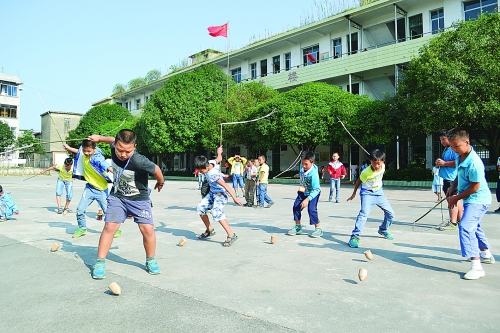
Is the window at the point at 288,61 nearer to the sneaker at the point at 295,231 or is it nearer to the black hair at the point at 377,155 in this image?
the sneaker at the point at 295,231

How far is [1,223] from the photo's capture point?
9234mm

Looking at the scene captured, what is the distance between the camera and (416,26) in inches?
1062

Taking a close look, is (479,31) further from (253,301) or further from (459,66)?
(253,301)

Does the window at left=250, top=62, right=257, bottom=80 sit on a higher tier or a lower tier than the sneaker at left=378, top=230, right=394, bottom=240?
higher

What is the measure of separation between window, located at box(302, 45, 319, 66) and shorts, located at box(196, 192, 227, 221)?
27498 millimetres

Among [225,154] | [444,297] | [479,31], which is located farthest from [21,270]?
[225,154]

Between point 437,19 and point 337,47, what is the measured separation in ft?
24.8

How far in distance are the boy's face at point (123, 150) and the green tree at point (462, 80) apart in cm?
1626

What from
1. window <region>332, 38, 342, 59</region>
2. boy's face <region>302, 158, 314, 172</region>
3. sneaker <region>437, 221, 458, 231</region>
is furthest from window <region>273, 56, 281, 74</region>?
boy's face <region>302, 158, 314, 172</region>

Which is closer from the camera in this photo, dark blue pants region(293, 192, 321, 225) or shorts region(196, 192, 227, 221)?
shorts region(196, 192, 227, 221)

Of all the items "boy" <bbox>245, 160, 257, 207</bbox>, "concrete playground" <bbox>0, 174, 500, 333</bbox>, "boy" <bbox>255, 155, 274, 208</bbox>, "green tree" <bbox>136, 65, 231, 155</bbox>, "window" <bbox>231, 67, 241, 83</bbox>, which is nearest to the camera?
"concrete playground" <bbox>0, 174, 500, 333</bbox>

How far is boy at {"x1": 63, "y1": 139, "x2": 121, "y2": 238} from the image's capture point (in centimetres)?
704

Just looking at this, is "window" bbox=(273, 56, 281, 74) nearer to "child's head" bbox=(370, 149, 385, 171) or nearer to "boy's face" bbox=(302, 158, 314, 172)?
"boy's face" bbox=(302, 158, 314, 172)

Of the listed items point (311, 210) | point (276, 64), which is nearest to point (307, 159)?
point (311, 210)
